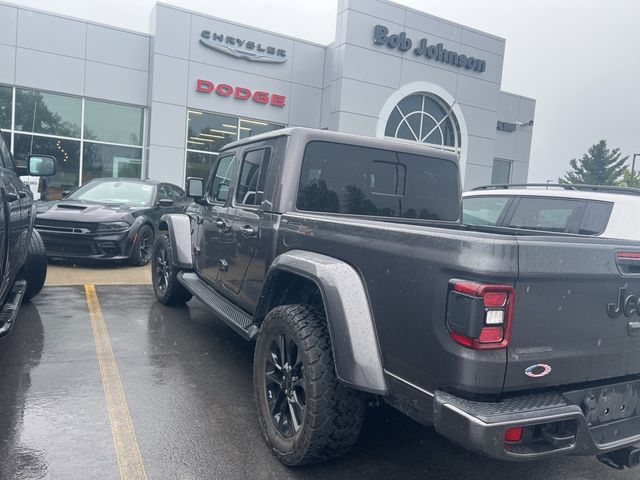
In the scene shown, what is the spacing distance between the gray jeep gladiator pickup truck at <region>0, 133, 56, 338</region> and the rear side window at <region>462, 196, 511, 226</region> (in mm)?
4423

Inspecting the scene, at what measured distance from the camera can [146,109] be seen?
53.8 feet

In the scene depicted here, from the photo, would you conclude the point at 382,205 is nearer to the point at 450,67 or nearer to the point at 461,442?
the point at 461,442

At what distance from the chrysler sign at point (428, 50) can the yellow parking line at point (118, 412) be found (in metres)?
14.5

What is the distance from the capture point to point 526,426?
6.57ft

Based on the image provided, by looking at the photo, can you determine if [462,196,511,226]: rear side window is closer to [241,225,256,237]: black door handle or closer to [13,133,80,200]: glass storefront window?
[241,225,256,237]: black door handle

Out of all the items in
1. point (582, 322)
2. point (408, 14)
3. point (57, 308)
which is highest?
point (408, 14)

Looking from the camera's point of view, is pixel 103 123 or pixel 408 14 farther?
pixel 408 14

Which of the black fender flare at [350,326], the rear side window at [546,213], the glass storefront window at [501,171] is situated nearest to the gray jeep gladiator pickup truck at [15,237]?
the black fender flare at [350,326]

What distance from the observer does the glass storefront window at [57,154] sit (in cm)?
1516

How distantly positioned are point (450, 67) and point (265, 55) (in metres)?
6.76

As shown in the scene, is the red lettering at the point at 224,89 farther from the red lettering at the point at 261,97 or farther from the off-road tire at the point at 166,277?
the off-road tire at the point at 166,277

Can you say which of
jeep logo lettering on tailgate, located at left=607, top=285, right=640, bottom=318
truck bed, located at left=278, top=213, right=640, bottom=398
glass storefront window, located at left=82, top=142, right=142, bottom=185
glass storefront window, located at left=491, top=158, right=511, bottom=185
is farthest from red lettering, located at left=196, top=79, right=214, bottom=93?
jeep logo lettering on tailgate, located at left=607, top=285, right=640, bottom=318

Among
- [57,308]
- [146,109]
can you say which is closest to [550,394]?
[57,308]

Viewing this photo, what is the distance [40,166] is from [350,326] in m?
3.97
